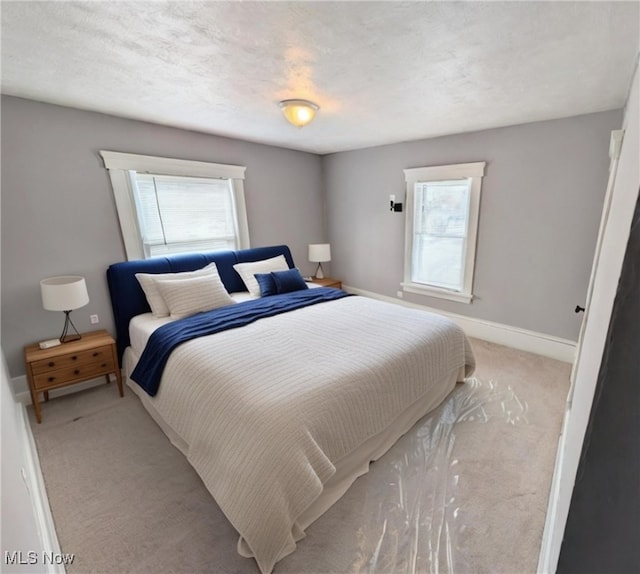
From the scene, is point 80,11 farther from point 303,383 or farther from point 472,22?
point 303,383

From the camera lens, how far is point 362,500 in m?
1.66

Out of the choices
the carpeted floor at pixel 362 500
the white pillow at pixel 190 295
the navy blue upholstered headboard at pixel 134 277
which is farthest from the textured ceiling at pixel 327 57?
the carpeted floor at pixel 362 500

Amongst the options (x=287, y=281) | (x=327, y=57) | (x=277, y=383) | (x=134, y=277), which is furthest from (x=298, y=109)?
(x=134, y=277)

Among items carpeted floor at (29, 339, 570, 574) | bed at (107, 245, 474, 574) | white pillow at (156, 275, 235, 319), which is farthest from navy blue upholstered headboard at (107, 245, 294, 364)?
carpeted floor at (29, 339, 570, 574)

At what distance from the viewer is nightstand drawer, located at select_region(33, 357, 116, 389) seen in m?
2.30

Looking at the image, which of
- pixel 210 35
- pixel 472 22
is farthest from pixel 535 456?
pixel 210 35

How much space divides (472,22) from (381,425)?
2158 mm

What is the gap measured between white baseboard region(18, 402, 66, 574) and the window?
3881mm

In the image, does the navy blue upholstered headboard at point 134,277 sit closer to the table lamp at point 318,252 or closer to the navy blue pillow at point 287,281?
the navy blue pillow at point 287,281

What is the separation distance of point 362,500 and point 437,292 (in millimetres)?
2805

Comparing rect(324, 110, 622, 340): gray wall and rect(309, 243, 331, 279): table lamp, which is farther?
rect(309, 243, 331, 279): table lamp

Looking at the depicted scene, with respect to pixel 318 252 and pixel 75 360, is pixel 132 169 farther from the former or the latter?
pixel 318 252

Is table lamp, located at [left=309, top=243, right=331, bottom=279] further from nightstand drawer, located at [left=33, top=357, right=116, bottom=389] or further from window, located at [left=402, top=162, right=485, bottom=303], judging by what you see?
nightstand drawer, located at [left=33, top=357, right=116, bottom=389]

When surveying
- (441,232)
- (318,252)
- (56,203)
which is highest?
(56,203)
